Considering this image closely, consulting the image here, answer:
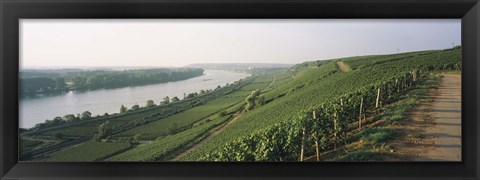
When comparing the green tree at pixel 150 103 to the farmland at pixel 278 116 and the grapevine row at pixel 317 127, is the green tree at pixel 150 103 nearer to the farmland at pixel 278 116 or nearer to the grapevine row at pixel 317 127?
the farmland at pixel 278 116

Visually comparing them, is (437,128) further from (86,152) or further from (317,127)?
(86,152)

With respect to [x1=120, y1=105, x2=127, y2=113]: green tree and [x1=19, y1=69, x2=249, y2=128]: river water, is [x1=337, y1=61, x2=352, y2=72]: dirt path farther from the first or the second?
[x1=120, y1=105, x2=127, y2=113]: green tree

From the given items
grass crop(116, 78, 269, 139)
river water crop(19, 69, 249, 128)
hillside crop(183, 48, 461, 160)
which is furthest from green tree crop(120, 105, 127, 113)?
hillside crop(183, 48, 461, 160)

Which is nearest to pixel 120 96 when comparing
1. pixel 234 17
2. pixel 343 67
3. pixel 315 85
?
pixel 234 17

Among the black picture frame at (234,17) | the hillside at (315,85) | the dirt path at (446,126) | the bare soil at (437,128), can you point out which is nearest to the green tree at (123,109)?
the black picture frame at (234,17)

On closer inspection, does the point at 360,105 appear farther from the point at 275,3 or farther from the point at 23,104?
the point at 23,104

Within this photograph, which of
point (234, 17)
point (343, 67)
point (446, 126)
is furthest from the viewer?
point (343, 67)
